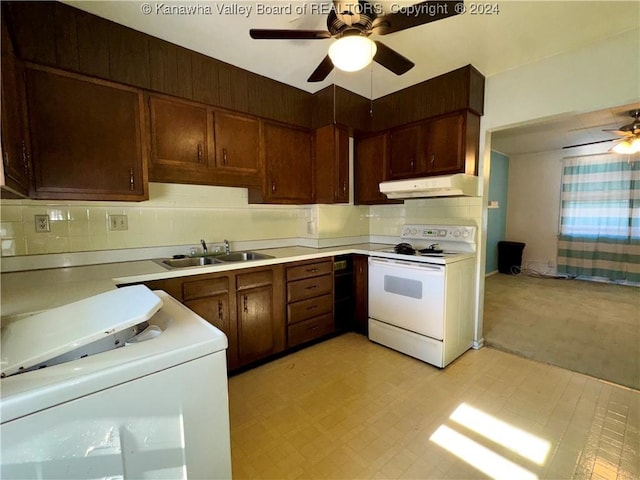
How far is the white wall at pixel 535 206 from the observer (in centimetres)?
558

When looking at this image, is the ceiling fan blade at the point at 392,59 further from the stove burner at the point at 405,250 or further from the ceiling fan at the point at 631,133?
the ceiling fan at the point at 631,133

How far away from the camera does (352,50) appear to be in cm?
149

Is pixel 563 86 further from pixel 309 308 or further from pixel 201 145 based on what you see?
pixel 201 145

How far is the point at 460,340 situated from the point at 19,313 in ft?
9.46

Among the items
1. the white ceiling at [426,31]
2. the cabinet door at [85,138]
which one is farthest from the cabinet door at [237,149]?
the cabinet door at [85,138]

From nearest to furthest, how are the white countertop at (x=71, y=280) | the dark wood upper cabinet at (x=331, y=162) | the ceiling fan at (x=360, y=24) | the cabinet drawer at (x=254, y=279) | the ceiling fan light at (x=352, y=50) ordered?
the white countertop at (x=71, y=280) → the ceiling fan at (x=360, y=24) → the ceiling fan light at (x=352, y=50) → the cabinet drawer at (x=254, y=279) → the dark wood upper cabinet at (x=331, y=162)

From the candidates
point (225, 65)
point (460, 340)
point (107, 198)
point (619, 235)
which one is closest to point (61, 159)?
point (107, 198)

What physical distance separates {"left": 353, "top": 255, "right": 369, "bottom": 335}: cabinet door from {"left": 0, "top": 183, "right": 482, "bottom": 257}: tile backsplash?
0.48m

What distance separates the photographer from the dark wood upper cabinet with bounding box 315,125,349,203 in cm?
295

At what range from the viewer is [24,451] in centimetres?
67

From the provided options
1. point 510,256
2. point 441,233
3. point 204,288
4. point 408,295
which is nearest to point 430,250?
point 441,233

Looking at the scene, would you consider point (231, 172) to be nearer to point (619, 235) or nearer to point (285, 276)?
point (285, 276)

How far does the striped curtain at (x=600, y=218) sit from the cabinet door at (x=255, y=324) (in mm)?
5860

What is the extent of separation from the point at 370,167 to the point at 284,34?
194 centimetres
